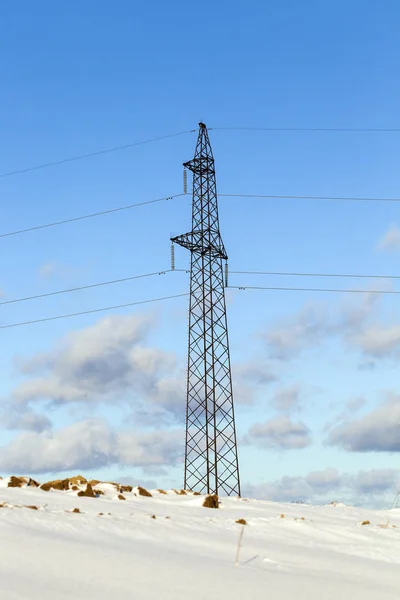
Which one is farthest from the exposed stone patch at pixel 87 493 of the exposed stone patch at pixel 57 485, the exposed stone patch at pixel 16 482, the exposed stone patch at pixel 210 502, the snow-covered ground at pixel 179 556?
the exposed stone patch at pixel 210 502

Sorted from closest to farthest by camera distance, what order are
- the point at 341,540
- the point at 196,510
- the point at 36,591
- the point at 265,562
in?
the point at 36,591 → the point at 265,562 → the point at 341,540 → the point at 196,510

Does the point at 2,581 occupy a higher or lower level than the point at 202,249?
lower

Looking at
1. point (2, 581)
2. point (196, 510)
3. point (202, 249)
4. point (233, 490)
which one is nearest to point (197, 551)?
point (2, 581)

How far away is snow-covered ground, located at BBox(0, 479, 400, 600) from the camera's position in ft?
17.9

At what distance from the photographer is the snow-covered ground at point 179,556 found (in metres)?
5.45

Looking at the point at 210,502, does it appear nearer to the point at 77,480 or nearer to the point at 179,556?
the point at 77,480

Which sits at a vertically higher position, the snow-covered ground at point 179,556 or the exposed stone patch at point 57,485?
the exposed stone patch at point 57,485

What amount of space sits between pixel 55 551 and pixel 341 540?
593 cm

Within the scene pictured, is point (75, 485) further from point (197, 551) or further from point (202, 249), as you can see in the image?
point (202, 249)

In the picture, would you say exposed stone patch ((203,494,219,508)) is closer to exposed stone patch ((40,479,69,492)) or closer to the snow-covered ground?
the snow-covered ground

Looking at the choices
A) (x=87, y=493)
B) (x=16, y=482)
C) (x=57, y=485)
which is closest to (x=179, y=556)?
(x=87, y=493)

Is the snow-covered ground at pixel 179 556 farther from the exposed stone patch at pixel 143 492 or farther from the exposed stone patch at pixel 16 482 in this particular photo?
the exposed stone patch at pixel 143 492

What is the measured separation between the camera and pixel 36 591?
16.2 ft

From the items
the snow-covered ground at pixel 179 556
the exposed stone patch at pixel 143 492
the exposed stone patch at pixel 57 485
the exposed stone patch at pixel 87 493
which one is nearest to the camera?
the snow-covered ground at pixel 179 556
